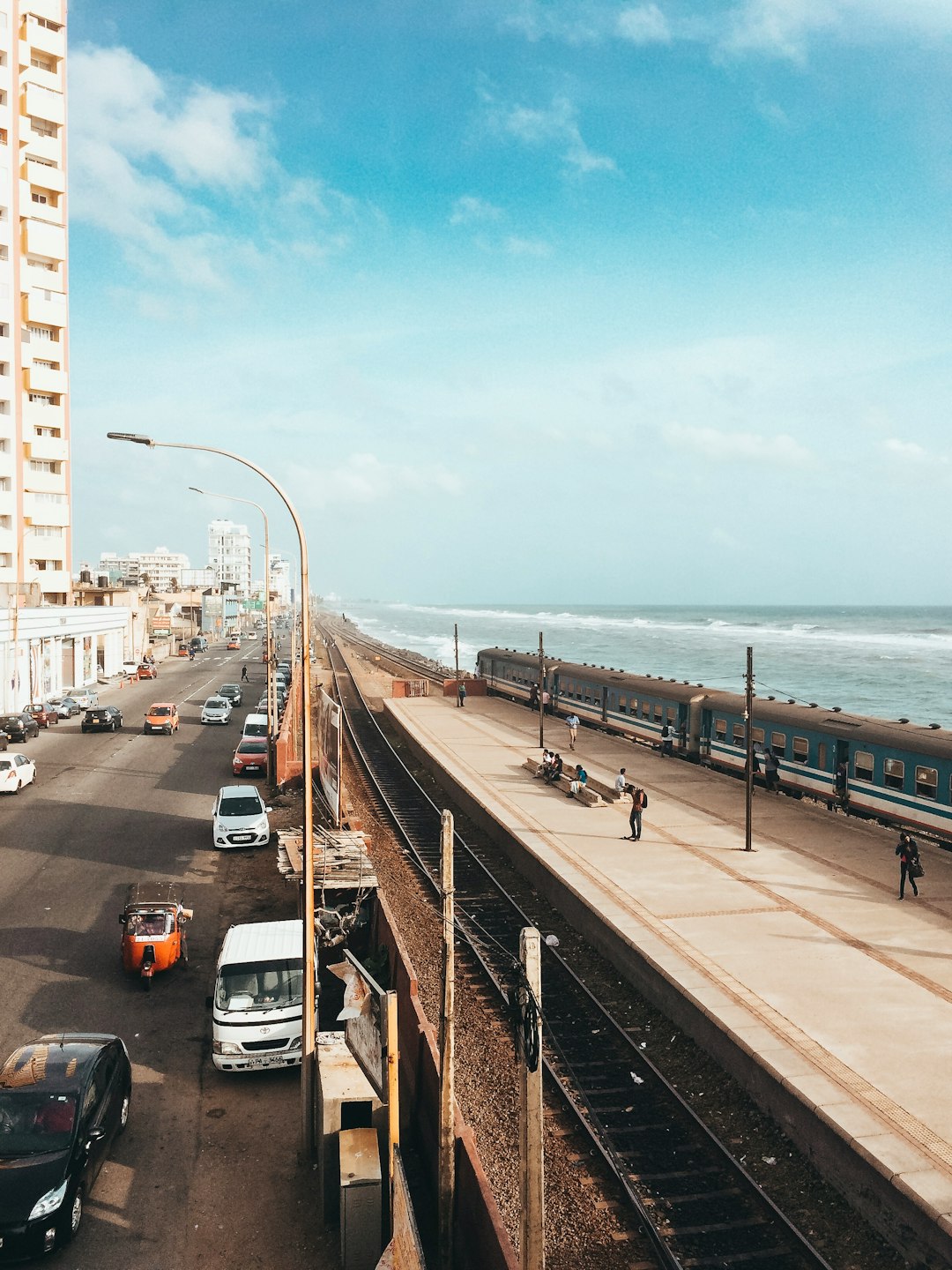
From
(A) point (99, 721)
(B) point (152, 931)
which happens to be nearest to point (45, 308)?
(A) point (99, 721)

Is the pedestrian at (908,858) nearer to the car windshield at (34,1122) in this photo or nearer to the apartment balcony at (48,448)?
the car windshield at (34,1122)

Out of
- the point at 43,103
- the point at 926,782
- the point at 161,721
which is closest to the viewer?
the point at 926,782

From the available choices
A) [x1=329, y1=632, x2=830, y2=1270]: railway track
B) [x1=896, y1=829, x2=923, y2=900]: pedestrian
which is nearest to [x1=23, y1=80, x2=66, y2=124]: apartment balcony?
[x1=329, y1=632, x2=830, y2=1270]: railway track

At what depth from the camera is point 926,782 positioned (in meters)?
23.7

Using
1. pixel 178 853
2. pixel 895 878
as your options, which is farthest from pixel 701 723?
pixel 178 853

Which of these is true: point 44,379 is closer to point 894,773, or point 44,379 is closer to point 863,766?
point 863,766

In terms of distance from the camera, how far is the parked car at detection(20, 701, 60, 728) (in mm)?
47750

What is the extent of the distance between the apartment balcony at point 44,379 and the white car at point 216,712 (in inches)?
1036

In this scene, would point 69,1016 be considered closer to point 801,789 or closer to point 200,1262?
point 200,1262

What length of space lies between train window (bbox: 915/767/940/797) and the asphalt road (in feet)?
53.4

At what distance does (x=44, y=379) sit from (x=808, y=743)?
5422 centimetres

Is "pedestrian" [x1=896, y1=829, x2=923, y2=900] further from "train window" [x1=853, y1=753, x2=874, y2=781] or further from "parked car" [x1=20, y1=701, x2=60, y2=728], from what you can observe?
"parked car" [x1=20, y1=701, x2=60, y2=728]

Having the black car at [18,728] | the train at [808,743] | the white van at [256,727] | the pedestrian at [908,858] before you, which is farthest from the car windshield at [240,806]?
the black car at [18,728]

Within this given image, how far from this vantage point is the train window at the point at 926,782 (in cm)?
2342
